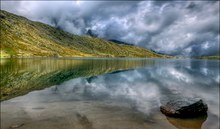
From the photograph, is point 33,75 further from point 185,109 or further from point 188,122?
point 188,122

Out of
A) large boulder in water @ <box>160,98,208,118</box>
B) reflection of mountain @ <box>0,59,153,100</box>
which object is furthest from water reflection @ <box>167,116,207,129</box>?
reflection of mountain @ <box>0,59,153,100</box>

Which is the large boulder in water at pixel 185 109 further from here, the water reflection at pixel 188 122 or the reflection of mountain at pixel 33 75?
the reflection of mountain at pixel 33 75

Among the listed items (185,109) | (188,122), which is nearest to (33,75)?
(185,109)

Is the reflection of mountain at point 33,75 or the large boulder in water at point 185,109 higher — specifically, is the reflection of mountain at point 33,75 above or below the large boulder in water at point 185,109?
above

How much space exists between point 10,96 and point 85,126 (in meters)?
16.3

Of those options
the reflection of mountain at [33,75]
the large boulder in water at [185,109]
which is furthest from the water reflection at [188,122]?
the reflection of mountain at [33,75]

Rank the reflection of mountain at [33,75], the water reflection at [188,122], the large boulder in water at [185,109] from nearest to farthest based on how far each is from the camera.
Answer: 1. the water reflection at [188,122]
2. the large boulder in water at [185,109]
3. the reflection of mountain at [33,75]

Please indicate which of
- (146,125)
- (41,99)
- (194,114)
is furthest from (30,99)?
(194,114)

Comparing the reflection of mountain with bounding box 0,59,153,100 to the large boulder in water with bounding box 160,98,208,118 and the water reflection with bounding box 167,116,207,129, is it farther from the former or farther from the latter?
the water reflection with bounding box 167,116,207,129

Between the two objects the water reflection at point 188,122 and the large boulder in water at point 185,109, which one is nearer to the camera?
the water reflection at point 188,122

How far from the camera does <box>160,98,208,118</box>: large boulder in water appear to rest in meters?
22.0

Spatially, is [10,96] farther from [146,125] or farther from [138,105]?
[146,125]

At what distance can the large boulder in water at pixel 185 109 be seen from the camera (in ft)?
72.1

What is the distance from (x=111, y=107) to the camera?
2528 centimetres
